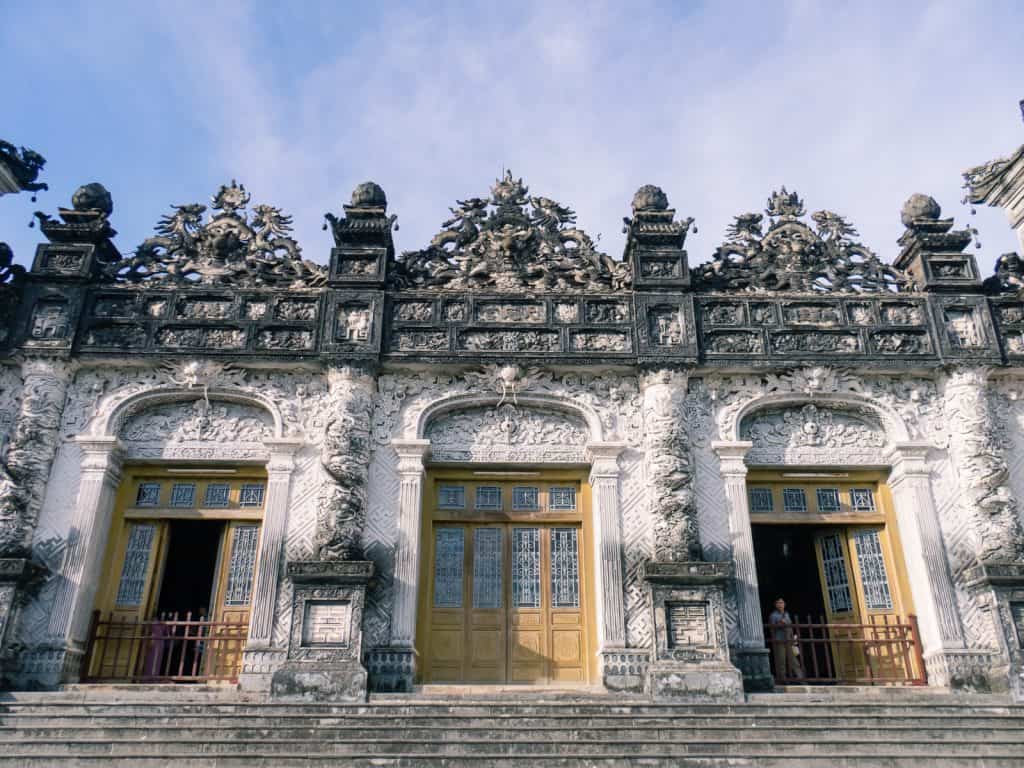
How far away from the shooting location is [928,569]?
1205 cm

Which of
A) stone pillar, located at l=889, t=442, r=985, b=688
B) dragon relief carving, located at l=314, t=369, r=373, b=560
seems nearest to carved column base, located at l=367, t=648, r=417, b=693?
dragon relief carving, located at l=314, t=369, r=373, b=560

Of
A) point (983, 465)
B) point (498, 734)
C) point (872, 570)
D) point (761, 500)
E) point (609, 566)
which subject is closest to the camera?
point (498, 734)

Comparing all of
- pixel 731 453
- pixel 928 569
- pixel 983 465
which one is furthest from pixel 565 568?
pixel 983 465

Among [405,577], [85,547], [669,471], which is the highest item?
[669,471]

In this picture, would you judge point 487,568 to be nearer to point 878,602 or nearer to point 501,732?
point 501,732

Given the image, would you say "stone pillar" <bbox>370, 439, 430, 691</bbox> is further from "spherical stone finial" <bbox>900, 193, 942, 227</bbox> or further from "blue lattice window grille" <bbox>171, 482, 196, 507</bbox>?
"spherical stone finial" <bbox>900, 193, 942, 227</bbox>

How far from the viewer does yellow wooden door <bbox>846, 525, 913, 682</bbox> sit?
12016 mm

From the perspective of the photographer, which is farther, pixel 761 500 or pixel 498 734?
pixel 761 500

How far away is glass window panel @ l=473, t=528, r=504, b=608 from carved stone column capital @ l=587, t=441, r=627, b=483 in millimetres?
1561

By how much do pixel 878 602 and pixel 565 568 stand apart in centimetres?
423

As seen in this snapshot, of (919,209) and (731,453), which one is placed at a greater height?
(919,209)

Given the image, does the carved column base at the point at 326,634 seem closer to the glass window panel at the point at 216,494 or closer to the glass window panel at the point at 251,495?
the glass window panel at the point at 251,495

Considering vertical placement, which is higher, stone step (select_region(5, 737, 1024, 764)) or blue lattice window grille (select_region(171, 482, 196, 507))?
blue lattice window grille (select_region(171, 482, 196, 507))

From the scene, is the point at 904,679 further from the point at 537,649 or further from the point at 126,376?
the point at 126,376
